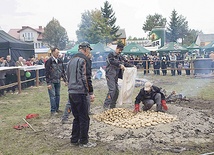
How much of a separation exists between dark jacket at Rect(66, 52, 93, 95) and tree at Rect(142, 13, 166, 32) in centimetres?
6752

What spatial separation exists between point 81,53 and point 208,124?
10.7ft

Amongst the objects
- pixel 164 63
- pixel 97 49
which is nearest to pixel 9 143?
pixel 164 63

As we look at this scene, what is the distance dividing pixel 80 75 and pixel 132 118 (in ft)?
6.96

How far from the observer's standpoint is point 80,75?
4.99 meters

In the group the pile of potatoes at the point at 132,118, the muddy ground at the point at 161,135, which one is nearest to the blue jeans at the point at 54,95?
the muddy ground at the point at 161,135

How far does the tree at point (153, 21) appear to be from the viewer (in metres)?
70.9

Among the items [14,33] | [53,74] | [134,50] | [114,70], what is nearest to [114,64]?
[114,70]

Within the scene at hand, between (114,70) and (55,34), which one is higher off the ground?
(55,34)

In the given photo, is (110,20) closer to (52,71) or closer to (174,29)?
(174,29)

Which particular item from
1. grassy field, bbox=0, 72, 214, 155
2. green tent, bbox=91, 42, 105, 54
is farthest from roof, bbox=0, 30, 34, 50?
green tent, bbox=91, 42, 105, 54

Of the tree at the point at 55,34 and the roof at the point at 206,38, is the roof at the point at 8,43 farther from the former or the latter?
the roof at the point at 206,38

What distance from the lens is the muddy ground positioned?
196 inches

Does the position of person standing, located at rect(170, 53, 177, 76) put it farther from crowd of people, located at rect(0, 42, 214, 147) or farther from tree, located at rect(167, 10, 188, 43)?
tree, located at rect(167, 10, 188, 43)

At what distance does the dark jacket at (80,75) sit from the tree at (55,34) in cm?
5125
